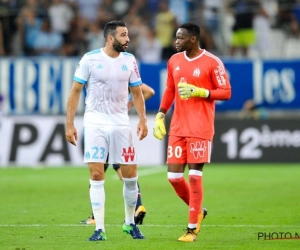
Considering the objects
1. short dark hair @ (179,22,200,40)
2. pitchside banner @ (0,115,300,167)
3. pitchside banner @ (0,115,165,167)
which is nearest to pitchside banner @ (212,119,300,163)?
pitchside banner @ (0,115,300,167)

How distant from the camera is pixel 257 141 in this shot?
23.0 meters

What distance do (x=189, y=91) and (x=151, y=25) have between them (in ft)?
46.4

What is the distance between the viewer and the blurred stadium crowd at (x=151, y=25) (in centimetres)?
2383

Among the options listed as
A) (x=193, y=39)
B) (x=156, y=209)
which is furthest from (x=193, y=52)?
(x=156, y=209)

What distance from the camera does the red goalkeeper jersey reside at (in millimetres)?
10477

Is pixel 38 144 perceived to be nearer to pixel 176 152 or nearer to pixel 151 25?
pixel 151 25

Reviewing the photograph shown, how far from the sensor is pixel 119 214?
43.6 feet

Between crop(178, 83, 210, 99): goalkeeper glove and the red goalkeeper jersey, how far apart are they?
0.16 m

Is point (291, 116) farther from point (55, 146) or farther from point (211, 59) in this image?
point (211, 59)

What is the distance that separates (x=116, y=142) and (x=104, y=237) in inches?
41.1

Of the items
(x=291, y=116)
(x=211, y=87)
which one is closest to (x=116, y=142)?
(x=211, y=87)

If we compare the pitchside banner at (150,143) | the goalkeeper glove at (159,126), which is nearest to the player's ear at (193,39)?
the goalkeeper glove at (159,126)

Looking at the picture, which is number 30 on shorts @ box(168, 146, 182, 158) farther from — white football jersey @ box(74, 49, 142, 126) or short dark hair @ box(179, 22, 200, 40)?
short dark hair @ box(179, 22, 200, 40)

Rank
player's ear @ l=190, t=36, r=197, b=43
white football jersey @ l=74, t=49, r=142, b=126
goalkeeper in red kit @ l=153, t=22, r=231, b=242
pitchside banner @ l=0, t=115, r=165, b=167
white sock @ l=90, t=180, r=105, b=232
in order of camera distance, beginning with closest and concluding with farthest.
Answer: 1. white sock @ l=90, t=180, r=105, b=232
2. white football jersey @ l=74, t=49, r=142, b=126
3. goalkeeper in red kit @ l=153, t=22, r=231, b=242
4. player's ear @ l=190, t=36, r=197, b=43
5. pitchside banner @ l=0, t=115, r=165, b=167
